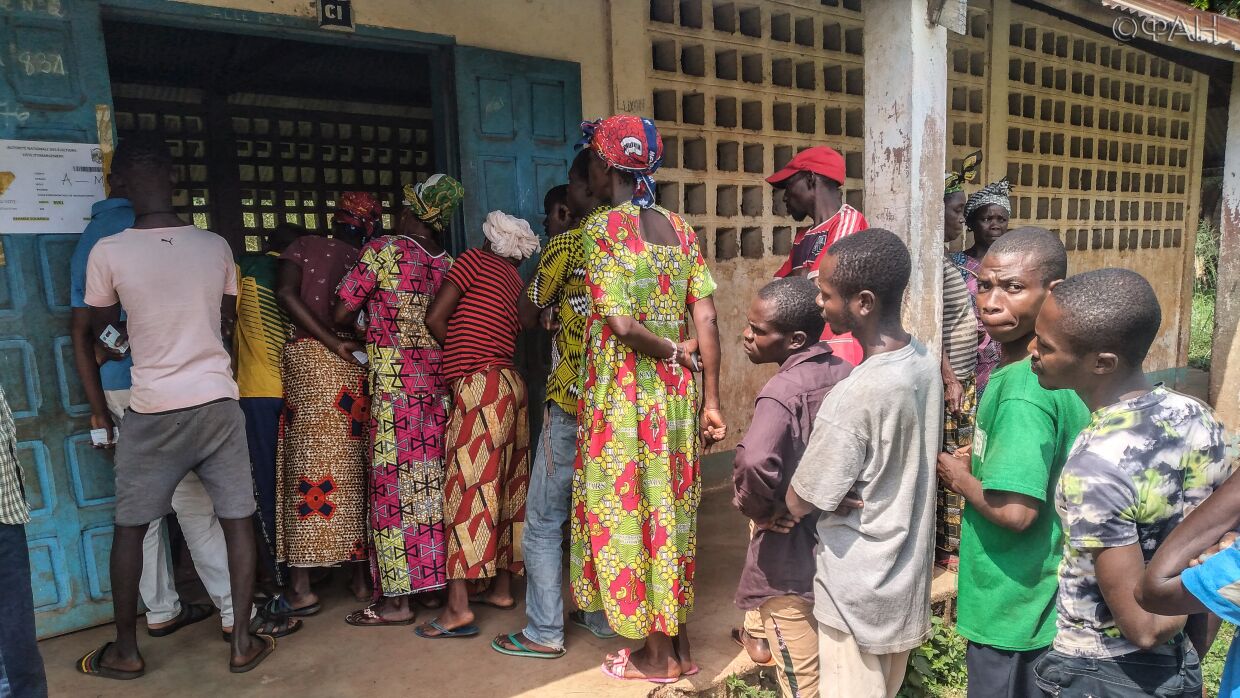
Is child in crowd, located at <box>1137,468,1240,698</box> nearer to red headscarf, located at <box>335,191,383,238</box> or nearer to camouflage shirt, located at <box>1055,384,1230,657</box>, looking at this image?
camouflage shirt, located at <box>1055,384,1230,657</box>

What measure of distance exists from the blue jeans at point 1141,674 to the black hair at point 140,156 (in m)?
2.92

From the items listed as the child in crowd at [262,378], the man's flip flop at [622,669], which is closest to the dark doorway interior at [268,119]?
the child in crowd at [262,378]

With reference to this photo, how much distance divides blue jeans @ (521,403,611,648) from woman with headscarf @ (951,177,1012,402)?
2010 mm

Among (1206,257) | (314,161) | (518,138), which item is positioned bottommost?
(1206,257)

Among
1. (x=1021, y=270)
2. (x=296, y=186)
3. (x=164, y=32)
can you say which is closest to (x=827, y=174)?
(x=1021, y=270)

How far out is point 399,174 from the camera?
723 cm

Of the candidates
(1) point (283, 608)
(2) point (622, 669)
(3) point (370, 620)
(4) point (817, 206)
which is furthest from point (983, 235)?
(1) point (283, 608)

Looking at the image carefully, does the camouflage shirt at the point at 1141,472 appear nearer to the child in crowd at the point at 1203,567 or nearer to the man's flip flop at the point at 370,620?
the child in crowd at the point at 1203,567

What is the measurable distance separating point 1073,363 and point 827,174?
5.54 ft

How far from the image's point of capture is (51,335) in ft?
10.1

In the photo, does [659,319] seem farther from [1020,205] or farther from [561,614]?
[1020,205]

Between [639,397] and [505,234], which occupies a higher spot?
[505,234]

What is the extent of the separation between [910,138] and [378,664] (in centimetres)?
269

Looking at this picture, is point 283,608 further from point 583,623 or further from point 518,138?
point 518,138
